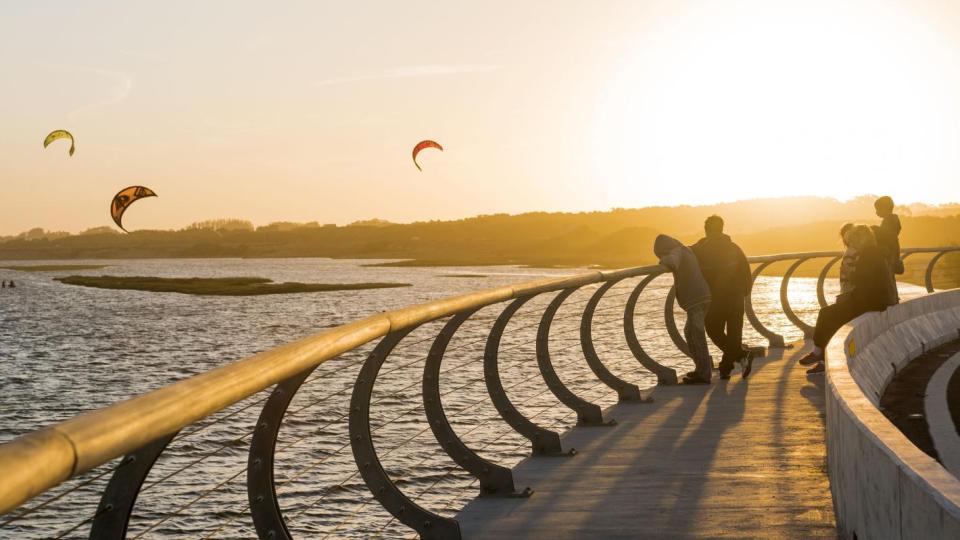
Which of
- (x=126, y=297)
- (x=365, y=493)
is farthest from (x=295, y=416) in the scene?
(x=126, y=297)

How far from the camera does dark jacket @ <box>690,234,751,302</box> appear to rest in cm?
1198

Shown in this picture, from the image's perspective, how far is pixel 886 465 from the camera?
13.6 ft

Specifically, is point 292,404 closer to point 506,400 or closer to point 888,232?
point 888,232

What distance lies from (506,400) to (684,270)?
4.78 m

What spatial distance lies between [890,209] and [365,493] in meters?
9.18

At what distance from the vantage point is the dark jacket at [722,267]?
12.0 metres

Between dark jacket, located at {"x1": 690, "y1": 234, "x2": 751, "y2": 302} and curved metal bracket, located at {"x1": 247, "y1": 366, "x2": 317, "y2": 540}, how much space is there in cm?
858

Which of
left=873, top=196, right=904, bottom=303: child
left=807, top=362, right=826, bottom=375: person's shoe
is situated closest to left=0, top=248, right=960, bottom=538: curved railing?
left=807, top=362, right=826, bottom=375: person's shoe

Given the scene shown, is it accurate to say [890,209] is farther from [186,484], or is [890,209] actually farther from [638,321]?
[638,321]

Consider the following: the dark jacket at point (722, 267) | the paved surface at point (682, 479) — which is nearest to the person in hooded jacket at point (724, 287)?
the dark jacket at point (722, 267)

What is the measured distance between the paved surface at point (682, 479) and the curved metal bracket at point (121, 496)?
3074 millimetres

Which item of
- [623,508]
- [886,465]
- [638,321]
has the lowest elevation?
[638,321]

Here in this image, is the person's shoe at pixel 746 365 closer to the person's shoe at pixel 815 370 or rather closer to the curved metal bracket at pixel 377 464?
the person's shoe at pixel 815 370

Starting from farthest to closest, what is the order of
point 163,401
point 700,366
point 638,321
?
point 638,321 < point 700,366 < point 163,401
